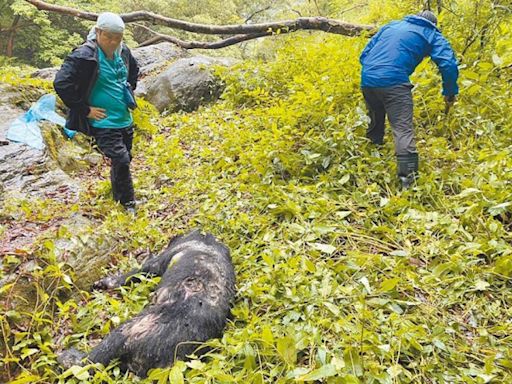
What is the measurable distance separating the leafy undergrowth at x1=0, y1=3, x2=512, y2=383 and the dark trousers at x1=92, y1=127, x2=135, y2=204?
262mm

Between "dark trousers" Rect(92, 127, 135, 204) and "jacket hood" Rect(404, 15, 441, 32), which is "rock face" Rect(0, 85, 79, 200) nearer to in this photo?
"dark trousers" Rect(92, 127, 135, 204)

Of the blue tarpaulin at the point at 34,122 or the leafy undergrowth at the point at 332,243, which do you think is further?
the blue tarpaulin at the point at 34,122

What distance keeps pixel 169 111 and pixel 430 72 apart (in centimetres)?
534

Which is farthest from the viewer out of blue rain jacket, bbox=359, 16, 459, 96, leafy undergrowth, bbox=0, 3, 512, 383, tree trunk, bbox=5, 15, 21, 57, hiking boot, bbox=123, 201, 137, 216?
tree trunk, bbox=5, 15, 21, 57

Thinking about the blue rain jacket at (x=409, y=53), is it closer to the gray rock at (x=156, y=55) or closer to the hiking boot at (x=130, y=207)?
the hiking boot at (x=130, y=207)

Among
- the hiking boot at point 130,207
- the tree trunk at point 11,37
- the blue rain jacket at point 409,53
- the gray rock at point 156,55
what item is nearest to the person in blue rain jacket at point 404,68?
the blue rain jacket at point 409,53

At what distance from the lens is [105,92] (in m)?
4.04

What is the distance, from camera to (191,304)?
2518mm

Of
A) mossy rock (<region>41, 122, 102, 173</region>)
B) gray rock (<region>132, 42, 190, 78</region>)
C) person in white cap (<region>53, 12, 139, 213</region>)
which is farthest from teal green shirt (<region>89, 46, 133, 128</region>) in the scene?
gray rock (<region>132, 42, 190, 78</region>)

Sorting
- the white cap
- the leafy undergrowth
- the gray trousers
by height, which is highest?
the white cap

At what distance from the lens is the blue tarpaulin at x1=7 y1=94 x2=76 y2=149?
511 cm

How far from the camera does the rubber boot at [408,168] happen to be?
3.99 meters

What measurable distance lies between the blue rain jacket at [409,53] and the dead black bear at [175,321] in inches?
105

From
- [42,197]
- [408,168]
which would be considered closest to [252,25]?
[408,168]
